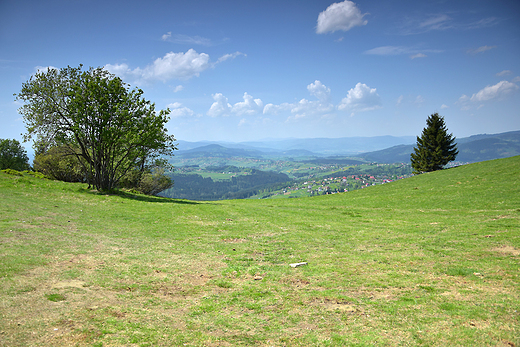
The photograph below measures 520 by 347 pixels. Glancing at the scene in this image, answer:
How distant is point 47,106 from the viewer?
1206 inches


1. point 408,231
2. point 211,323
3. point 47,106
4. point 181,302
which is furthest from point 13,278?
point 47,106

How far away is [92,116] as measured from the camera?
31859 mm

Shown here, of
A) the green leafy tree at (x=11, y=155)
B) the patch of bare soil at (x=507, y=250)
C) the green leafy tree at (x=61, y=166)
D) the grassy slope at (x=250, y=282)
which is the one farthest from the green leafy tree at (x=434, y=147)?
the green leafy tree at (x=11, y=155)

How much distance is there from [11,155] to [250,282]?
4061 inches

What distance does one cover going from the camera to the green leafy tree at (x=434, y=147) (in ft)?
237

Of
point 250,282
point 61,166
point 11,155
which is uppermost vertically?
point 11,155

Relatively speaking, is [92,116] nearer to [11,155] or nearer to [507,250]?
[507,250]

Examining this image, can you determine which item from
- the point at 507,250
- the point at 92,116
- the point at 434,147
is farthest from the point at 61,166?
the point at 434,147

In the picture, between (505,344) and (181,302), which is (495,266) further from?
(181,302)

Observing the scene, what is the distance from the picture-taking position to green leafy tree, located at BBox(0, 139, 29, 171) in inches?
3012

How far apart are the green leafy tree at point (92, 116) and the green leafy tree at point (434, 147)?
70.5 m

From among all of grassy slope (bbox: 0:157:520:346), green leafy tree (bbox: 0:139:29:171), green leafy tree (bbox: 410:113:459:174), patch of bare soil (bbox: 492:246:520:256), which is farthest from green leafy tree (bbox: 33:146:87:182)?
green leafy tree (bbox: 410:113:459:174)

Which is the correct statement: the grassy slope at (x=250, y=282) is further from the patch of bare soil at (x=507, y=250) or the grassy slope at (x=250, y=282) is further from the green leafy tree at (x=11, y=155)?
the green leafy tree at (x=11, y=155)

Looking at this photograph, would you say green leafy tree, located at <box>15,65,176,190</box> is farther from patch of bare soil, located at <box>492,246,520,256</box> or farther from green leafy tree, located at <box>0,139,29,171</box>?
green leafy tree, located at <box>0,139,29,171</box>
